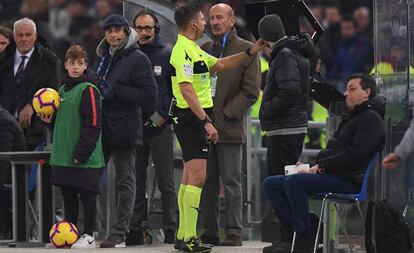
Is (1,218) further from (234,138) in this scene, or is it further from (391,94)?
(391,94)

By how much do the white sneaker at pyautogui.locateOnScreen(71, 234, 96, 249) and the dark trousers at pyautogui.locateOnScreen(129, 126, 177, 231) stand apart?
87 cm

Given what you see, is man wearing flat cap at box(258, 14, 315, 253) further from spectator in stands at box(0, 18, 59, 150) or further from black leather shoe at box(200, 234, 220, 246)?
spectator in stands at box(0, 18, 59, 150)

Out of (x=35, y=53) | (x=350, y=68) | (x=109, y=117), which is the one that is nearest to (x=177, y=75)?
(x=109, y=117)

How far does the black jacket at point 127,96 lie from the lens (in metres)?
12.9

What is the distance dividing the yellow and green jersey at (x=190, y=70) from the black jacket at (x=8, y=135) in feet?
8.06

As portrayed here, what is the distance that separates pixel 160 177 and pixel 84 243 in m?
1.23

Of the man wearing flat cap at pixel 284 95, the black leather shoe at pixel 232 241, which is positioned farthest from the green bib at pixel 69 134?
the man wearing flat cap at pixel 284 95

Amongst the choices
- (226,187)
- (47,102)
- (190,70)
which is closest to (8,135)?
(47,102)

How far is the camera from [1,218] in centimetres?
1436

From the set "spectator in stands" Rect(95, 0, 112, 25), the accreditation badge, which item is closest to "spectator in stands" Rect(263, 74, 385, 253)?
the accreditation badge

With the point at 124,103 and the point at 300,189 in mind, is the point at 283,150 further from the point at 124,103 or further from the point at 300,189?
the point at 124,103

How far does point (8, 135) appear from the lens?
14000mm

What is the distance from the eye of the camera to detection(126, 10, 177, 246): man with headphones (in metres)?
13.5

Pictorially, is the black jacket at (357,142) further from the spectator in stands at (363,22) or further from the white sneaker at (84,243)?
the spectator in stands at (363,22)
